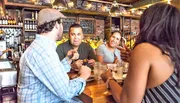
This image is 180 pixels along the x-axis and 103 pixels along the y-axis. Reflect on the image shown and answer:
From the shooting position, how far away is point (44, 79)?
1250 mm

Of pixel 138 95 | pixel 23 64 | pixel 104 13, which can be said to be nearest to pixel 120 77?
pixel 138 95

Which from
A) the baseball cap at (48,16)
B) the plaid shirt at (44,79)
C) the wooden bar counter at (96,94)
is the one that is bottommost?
the wooden bar counter at (96,94)

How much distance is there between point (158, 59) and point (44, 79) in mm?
790

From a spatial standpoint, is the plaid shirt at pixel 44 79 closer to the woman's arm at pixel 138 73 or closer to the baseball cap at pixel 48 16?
the baseball cap at pixel 48 16

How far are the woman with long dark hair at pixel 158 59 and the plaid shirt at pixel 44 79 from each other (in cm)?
50

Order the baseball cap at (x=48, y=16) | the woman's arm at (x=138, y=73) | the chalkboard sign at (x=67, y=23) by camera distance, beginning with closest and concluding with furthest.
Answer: the woman's arm at (x=138, y=73) → the baseball cap at (x=48, y=16) → the chalkboard sign at (x=67, y=23)

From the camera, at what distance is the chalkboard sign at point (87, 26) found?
238 inches

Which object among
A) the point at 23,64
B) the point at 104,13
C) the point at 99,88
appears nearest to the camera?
the point at 23,64

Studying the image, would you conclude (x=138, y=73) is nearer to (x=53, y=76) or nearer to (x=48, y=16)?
(x=53, y=76)

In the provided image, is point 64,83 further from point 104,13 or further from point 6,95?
point 104,13

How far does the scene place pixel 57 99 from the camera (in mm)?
1371

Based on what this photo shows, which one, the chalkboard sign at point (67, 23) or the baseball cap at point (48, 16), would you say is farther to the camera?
the chalkboard sign at point (67, 23)

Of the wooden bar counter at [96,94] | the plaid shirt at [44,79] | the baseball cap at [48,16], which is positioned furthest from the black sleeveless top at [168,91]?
the baseball cap at [48,16]

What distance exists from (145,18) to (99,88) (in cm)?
77
